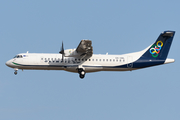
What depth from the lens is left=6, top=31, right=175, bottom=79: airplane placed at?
100ft

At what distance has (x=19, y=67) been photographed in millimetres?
31188

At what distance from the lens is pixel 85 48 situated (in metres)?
29.2

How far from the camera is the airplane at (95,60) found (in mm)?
30547

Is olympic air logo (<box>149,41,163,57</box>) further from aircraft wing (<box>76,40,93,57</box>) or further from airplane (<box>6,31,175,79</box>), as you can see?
aircraft wing (<box>76,40,93,57</box>)

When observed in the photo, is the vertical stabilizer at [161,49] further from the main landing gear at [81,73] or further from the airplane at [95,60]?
the main landing gear at [81,73]

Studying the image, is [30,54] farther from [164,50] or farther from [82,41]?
[164,50]

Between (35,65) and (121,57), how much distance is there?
27.3 feet

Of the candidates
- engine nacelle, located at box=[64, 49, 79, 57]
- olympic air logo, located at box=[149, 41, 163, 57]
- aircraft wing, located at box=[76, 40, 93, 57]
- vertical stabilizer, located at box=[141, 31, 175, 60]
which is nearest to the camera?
aircraft wing, located at box=[76, 40, 93, 57]

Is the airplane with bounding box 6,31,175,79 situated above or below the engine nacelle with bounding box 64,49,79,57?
below

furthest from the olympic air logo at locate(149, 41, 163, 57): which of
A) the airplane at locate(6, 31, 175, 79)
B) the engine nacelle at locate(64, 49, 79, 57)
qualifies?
the engine nacelle at locate(64, 49, 79, 57)

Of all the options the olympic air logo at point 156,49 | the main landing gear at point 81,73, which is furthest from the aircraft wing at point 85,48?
the olympic air logo at point 156,49

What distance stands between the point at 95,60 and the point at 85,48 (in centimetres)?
211

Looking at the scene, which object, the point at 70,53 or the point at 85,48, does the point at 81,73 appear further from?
the point at 85,48

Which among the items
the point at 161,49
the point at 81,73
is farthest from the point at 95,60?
the point at 161,49
